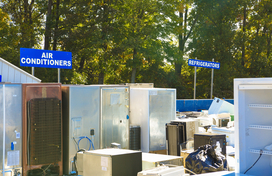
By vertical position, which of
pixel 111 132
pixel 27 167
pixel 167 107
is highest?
pixel 167 107

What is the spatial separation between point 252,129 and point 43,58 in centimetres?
745

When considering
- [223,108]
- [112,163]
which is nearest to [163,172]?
[112,163]

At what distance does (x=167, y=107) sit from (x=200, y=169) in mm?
3991

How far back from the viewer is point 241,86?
4355 mm

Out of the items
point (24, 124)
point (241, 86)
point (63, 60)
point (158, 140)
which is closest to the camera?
point (241, 86)

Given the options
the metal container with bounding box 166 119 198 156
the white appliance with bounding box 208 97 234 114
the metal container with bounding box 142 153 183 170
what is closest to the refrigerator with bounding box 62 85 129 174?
the metal container with bounding box 166 119 198 156

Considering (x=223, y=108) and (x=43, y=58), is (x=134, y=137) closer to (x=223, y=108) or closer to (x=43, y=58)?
(x=43, y=58)

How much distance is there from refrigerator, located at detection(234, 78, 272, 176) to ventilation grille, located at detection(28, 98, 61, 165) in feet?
12.9

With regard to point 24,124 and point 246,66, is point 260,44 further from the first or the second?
point 24,124

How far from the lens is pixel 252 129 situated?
4.53 metres

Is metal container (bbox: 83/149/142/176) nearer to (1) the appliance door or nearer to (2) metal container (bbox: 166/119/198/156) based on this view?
(2) metal container (bbox: 166/119/198/156)

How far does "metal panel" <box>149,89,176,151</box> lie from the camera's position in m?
8.39

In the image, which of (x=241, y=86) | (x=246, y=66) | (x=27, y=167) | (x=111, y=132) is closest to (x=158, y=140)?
(x=111, y=132)

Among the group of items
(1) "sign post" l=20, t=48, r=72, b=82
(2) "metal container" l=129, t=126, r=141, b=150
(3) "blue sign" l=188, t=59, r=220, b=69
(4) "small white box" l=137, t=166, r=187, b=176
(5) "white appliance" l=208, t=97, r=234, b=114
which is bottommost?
(2) "metal container" l=129, t=126, r=141, b=150
